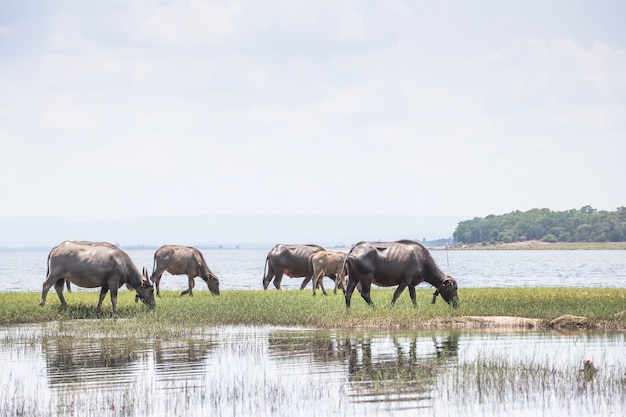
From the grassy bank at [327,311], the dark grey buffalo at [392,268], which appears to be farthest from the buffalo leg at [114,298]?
the dark grey buffalo at [392,268]

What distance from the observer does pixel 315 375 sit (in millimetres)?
16406

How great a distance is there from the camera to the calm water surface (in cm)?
1384

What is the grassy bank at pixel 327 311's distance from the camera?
2386 centimetres

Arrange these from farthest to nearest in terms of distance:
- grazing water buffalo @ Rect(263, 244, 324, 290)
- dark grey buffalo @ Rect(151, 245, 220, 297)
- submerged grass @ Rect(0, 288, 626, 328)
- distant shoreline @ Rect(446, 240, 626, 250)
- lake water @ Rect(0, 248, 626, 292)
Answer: distant shoreline @ Rect(446, 240, 626, 250), lake water @ Rect(0, 248, 626, 292), grazing water buffalo @ Rect(263, 244, 324, 290), dark grey buffalo @ Rect(151, 245, 220, 297), submerged grass @ Rect(0, 288, 626, 328)

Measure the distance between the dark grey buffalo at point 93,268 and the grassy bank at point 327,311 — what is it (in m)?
0.75

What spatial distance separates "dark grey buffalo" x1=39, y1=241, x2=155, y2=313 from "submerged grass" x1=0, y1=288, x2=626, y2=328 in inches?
29.9

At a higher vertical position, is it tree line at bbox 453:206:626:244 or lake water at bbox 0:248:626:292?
tree line at bbox 453:206:626:244

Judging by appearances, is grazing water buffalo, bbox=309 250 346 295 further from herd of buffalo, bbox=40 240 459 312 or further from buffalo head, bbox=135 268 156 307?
buffalo head, bbox=135 268 156 307

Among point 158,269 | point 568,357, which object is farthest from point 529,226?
point 568,357

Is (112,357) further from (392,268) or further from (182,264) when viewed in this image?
(182,264)

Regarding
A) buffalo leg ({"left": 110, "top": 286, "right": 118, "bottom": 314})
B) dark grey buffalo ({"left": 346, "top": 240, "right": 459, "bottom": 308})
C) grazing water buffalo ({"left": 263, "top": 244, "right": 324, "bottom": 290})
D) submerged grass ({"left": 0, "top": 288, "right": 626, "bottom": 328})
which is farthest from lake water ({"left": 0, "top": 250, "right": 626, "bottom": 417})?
grazing water buffalo ({"left": 263, "top": 244, "right": 324, "bottom": 290})

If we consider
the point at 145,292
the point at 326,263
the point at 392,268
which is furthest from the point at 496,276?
the point at 145,292

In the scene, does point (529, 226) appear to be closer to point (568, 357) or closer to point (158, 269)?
point (158, 269)

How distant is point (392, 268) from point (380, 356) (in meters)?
8.15
